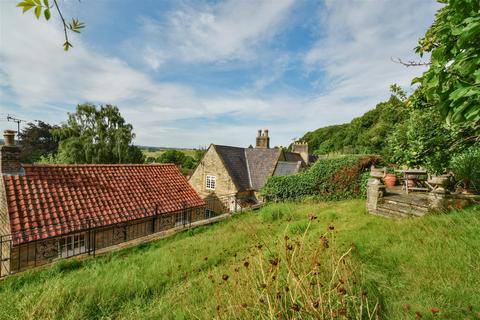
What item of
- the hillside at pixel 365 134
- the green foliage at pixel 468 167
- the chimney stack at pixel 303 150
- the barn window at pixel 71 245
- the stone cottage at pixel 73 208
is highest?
the hillside at pixel 365 134

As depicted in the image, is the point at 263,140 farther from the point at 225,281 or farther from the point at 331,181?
the point at 225,281

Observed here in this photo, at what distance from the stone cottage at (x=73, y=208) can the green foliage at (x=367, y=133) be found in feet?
43.1

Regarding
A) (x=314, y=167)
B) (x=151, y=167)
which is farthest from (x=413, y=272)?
(x=151, y=167)

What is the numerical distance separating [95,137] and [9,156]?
2264 cm

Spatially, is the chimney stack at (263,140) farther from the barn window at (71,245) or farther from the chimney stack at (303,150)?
the barn window at (71,245)

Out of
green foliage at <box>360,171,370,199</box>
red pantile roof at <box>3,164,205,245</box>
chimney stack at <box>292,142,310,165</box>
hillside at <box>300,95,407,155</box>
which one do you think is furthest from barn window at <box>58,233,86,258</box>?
chimney stack at <box>292,142,310,165</box>

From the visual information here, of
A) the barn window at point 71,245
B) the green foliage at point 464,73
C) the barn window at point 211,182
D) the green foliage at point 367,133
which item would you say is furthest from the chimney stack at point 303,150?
the green foliage at point 464,73

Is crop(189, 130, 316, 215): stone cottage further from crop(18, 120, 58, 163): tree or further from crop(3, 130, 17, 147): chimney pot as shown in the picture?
crop(18, 120, 58, 163): tree

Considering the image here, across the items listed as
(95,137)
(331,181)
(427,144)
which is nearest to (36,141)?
(95,137)

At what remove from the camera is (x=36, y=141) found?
154 ft

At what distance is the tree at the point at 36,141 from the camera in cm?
4463

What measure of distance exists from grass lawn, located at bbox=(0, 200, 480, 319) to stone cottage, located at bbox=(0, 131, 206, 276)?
11.6 feet

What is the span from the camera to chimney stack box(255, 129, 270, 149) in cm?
2928

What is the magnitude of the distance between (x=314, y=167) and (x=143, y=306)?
14661 millimetres
